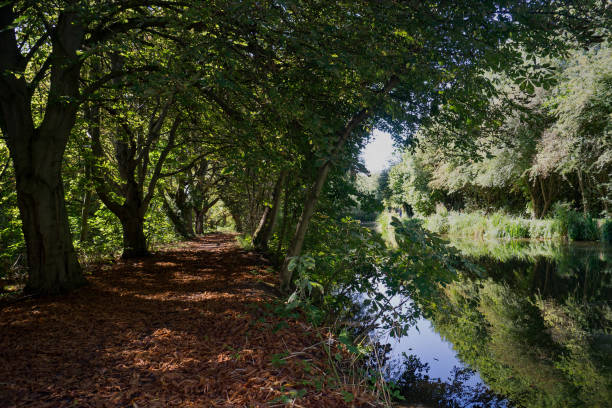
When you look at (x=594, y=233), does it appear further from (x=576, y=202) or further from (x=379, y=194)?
(x=379, y=194)

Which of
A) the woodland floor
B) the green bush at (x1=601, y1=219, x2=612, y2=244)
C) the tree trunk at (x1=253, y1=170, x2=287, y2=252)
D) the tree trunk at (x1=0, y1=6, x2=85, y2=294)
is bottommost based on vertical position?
the green bush at (x1=601, y1=219, x2=612, y2=244)

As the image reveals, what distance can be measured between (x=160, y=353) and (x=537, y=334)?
5.00 meters

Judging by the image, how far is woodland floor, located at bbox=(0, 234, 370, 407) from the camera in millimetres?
2271

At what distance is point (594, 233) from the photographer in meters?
15.9

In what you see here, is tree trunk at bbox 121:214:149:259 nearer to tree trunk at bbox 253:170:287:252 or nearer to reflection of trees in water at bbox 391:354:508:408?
tree trunk at bbox 253:170:287:252

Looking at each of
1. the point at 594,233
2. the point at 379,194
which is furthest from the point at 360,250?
the point at 379,194

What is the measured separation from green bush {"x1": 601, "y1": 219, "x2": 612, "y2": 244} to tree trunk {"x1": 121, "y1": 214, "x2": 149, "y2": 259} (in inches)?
731

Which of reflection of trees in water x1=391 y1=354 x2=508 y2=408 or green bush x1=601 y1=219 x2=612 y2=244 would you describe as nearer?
reflection of trees in water x1=391 y1=354 x2=508 y2=408

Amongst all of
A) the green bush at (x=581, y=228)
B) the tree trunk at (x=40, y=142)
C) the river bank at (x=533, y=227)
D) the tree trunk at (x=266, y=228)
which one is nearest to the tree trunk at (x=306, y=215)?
the tree trunk at (x=40, y=142)

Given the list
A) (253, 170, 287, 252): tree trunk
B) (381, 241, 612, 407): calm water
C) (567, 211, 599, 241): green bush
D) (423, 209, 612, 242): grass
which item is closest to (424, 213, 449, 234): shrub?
(423, 209, 612, 242): grass

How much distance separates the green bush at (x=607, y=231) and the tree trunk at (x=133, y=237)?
18570 millimetres

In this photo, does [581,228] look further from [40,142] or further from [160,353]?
[40,142]

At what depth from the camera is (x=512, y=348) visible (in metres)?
4.45

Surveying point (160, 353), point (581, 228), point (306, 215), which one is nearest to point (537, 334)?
point (306, 215)
